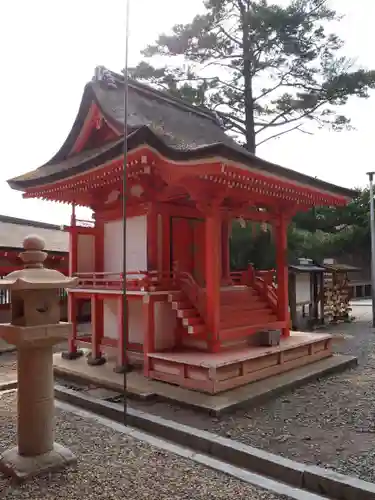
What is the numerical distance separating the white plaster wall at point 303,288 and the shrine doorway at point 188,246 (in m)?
5.95

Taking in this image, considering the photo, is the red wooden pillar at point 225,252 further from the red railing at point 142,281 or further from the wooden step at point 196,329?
the wooden step at point 196,329

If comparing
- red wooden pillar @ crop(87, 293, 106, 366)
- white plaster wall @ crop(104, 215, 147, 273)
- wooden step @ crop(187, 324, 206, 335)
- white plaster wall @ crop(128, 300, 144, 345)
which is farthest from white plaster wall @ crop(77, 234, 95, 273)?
wooden step @ crop(187, 324, 206, 335)

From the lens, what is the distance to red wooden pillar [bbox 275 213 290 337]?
28.9 ft

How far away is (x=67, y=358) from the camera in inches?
334

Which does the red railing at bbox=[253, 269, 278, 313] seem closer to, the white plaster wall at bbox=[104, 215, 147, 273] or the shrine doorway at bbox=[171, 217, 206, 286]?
the shrine doorway at bbox=[171, 217, 206, 286]

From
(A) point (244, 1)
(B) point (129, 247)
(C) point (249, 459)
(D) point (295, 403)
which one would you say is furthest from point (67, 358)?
(A) point (244, 1)

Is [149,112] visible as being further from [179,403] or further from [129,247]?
[179,403]

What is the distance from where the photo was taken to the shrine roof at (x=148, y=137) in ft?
19.7

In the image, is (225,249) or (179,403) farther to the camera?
(225,249)

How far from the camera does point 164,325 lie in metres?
7.45

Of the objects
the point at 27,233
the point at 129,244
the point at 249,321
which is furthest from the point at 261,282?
the point at 27,233

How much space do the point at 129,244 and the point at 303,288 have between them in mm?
7906

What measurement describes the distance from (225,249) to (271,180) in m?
2.83

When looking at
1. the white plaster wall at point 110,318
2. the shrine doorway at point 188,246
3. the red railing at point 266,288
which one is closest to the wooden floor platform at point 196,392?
the white plaster wall at point 110,318
